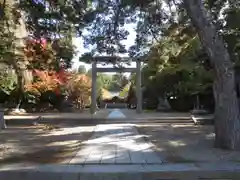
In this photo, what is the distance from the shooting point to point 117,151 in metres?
11.0

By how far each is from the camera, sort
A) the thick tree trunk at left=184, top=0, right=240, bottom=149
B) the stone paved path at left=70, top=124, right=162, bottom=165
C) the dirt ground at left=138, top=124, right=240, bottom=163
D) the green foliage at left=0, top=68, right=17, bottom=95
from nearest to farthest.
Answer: the stone paved path at left=70, top=124, right=162, bottom=165 < the dirt ground at left=138, top=124, right=240, bottom=163 < the thick tree trunk at left=184, top=0, right=240, bottom=149 < the green foliage at left=0, top=68, right=17, bottom=95

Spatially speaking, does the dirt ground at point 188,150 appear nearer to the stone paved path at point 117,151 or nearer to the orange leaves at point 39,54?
the stone paved path at point 117,151

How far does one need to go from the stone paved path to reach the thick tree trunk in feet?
7.22

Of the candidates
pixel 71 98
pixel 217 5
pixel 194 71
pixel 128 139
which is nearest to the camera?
pixel 128 139

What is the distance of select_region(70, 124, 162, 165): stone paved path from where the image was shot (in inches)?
378

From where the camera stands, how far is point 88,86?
122ft

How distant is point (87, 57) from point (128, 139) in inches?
257

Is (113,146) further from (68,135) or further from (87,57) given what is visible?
(87,57)

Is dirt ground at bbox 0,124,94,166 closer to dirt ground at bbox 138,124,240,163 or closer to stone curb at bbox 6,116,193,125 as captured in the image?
dirt ground at bbox 138,124,240,163

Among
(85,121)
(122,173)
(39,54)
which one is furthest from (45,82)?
(122,173)

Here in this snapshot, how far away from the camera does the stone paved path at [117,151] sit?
960 centimetres

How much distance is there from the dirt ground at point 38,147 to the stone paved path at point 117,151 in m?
0.42

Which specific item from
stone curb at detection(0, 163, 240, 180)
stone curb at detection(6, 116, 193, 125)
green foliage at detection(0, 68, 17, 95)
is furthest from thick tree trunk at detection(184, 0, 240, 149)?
green foliage at detection(0, 68, 17, 95)

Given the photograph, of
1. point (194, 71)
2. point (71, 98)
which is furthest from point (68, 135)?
point (71, 98)
